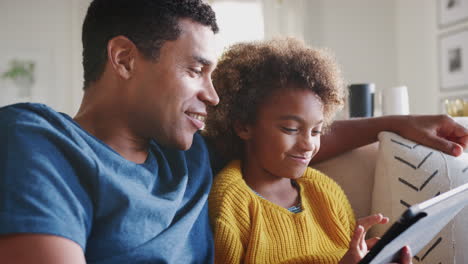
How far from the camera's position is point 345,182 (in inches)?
57.1

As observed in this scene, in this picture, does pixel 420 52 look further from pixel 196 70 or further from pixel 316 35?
pixel 196 70

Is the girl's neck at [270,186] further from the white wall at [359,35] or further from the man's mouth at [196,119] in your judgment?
the white wall at [359,35]

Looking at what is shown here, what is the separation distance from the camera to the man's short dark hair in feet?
3.11

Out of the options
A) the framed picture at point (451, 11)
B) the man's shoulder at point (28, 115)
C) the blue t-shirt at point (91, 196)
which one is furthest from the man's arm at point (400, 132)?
the framed picture at point (451, 11)

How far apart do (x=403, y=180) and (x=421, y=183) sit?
5cm

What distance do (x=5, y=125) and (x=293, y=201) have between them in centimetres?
76

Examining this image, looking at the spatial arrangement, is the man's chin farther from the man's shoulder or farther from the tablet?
the tablet

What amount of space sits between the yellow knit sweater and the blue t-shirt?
0.22 ft

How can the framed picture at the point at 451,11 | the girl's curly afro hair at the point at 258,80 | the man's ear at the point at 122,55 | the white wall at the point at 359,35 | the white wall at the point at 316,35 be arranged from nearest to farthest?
the man's ear at the point at 122,55, the girl's curly afro hair at the point at 258,80, the framed picture at the point at 451,11, the white wall at the point at 316,35, the white wall at the point at 359,35

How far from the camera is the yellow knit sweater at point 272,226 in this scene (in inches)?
43.8

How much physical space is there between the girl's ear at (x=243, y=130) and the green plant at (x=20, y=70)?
11.8 ft

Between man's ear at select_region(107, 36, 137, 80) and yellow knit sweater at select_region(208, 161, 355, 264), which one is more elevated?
man's ear at select_region(107, 36, 137, 80)

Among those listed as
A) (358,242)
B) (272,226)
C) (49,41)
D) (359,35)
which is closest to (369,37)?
(359,35)

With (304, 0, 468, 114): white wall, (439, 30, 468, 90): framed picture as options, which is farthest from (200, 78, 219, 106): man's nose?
(304, 0, 468, 114): white wall
